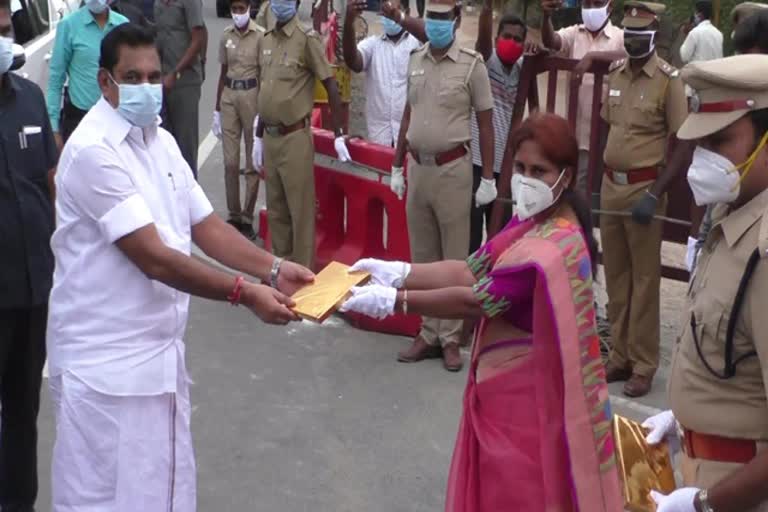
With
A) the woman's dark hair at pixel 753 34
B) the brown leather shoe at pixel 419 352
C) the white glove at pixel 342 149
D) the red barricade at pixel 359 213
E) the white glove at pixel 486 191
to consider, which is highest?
the woman's dark hair at pixel 753 34

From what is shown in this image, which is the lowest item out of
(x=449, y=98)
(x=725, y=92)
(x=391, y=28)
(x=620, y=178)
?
(x=620, y=178)

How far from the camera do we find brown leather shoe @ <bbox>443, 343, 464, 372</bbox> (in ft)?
21.4

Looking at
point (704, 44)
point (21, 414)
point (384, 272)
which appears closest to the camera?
point (384, 272)

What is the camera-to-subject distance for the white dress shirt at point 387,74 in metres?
8.28

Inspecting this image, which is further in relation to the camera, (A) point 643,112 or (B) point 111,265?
(A) point 643,112

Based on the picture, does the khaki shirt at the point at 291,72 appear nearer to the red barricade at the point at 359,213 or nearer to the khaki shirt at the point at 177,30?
the red barricade at the point at 359,213

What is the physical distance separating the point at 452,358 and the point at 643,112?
5.80 ft

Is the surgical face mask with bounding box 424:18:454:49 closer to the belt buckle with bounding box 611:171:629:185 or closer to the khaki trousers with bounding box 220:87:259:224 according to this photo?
the belt buckle with bounding box 611:171:629:185

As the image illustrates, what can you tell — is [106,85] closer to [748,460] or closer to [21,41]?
[748,460]

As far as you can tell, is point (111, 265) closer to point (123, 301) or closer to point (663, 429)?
point (123, 301)

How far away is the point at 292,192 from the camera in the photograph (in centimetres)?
763

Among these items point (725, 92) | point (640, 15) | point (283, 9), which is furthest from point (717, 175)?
point (283, 9)

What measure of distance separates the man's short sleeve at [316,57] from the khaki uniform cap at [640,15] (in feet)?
7.31

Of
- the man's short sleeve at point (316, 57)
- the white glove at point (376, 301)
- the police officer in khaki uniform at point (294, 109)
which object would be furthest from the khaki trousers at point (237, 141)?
the white glove at point (376, 301)
